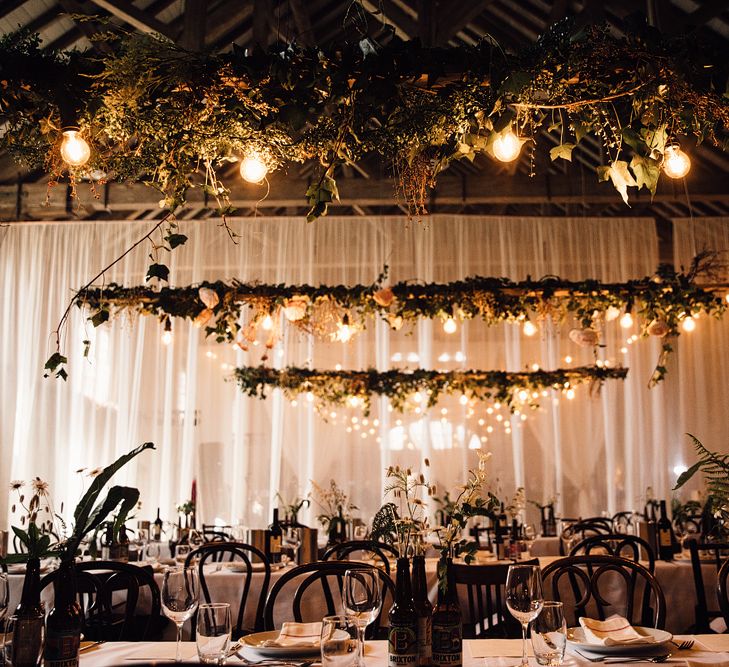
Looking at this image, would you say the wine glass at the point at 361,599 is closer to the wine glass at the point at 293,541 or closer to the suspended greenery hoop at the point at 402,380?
the wine glass at the point at 293,541

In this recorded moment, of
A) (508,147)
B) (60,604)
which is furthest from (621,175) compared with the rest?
(60,604)

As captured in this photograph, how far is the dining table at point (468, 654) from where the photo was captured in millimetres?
2082

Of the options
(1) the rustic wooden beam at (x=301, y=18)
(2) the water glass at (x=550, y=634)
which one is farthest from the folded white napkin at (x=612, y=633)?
(1) the rustic wooden beam at (x=301, y=18)

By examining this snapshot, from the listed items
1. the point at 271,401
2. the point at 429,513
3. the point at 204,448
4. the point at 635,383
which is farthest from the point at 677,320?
the point at 204,448

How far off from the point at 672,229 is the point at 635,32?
8734mm

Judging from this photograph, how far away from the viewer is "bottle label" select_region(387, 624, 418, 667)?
187cm

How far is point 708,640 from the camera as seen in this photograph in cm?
233

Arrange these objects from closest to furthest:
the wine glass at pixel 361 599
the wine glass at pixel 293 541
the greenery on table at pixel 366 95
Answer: the wine glass at pixel 361 599 < the greenery on table at pixel 366 95 < the wine glass at pixel 293 541

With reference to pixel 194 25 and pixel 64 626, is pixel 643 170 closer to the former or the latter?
pixel 64 626

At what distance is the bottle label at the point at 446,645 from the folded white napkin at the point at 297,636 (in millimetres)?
433

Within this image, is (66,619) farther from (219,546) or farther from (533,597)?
(219,546)

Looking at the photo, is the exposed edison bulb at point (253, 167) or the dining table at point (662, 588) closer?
the exposed edison bulb at point (253, 167)

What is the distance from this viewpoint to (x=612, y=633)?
87.7 inches

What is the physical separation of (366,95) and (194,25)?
463 centimetres
